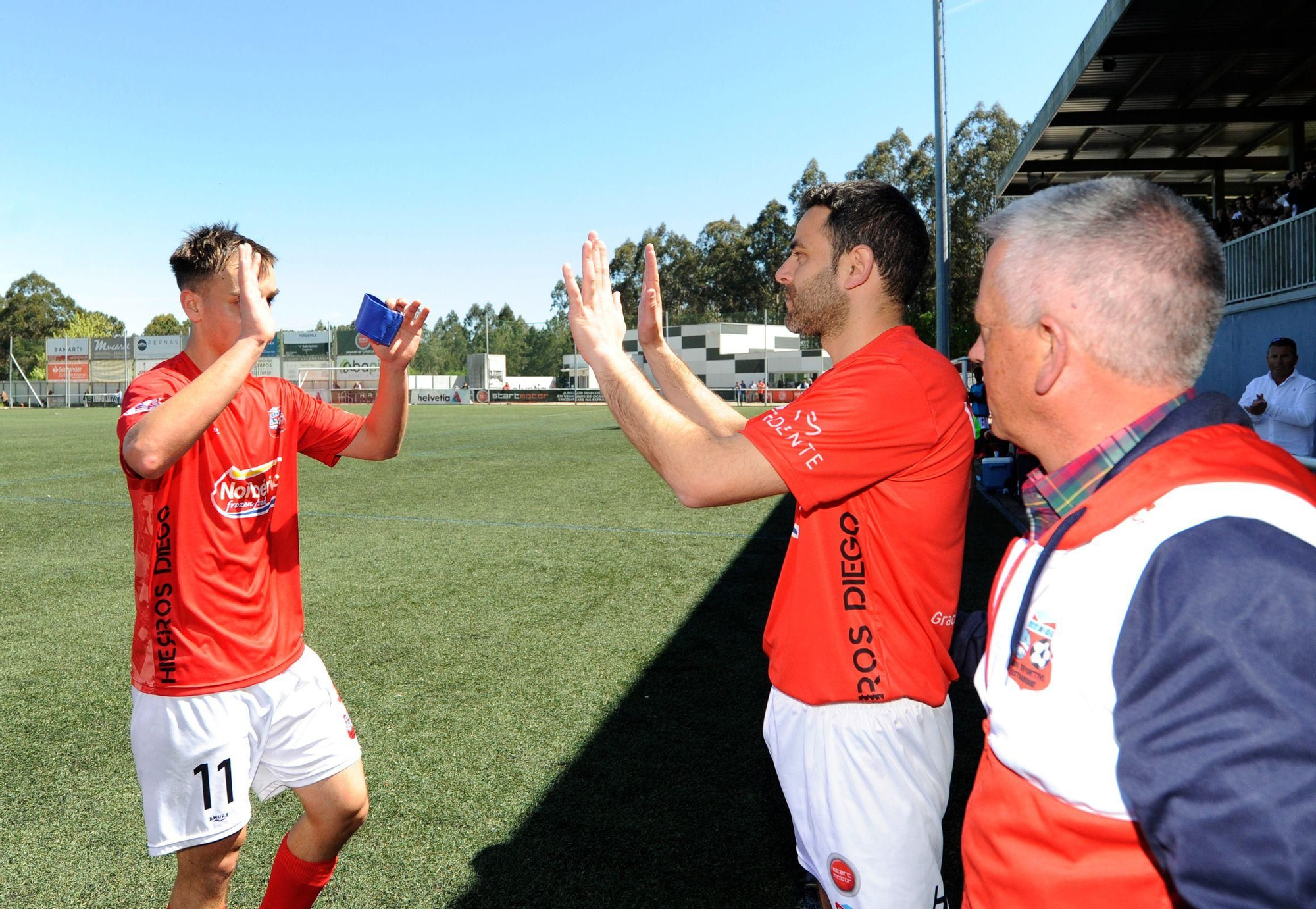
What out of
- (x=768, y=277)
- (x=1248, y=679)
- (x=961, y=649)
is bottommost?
(x=961, y=649)

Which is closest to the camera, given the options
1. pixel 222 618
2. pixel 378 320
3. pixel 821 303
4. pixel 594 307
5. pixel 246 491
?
pixel 594 307

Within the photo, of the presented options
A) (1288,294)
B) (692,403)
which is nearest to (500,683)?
(692,403)

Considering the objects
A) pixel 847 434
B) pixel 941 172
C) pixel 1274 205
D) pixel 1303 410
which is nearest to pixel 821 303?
pixel 847 434

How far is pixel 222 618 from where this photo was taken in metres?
2.41

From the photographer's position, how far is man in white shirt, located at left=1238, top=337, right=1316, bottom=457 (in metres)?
7.85

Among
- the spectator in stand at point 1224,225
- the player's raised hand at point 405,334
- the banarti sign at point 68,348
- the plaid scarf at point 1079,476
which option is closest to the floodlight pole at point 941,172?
the spectator in stand at point 1224,225

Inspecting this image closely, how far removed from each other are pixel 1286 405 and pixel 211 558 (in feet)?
29.6

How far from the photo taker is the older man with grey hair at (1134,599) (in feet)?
2.52

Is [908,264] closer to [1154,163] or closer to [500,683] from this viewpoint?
[500,683]

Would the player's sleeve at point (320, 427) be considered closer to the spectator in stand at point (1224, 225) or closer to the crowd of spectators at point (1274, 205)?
the crowd of spectators at point (1274, 205)

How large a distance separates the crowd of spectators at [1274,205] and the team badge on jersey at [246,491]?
1293 centimetres

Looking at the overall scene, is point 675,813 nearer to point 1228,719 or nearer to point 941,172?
point 1228,719

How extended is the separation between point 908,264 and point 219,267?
1.96 m

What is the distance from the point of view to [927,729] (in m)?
1.87
